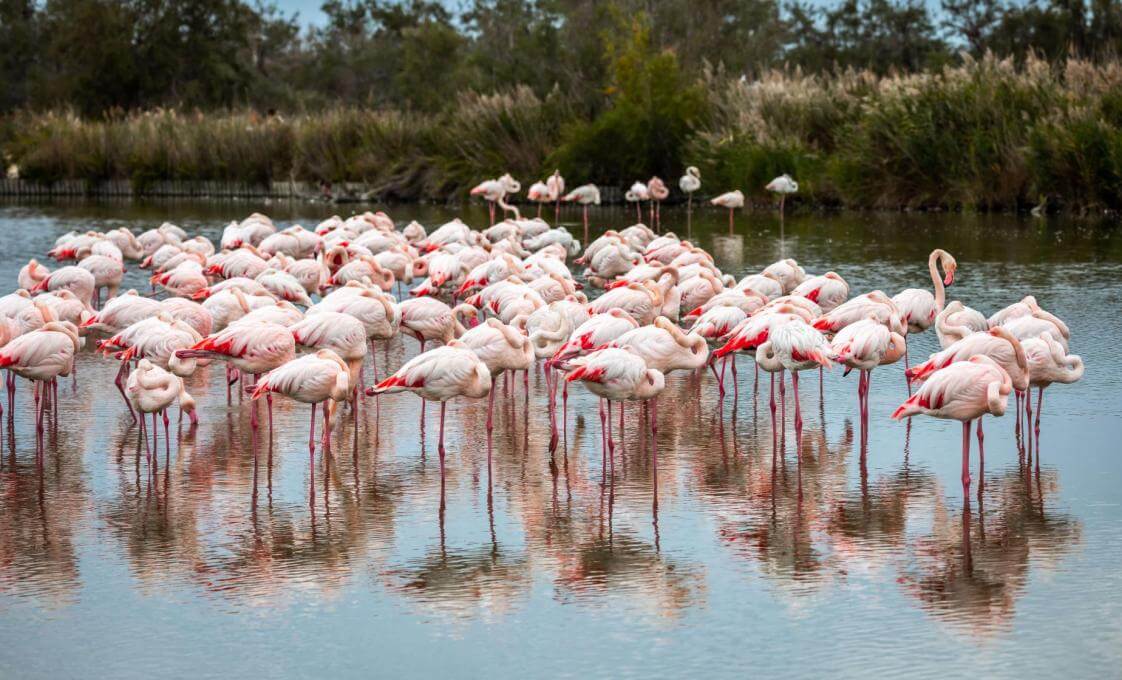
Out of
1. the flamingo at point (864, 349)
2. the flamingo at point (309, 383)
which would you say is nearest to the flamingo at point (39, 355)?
the flamingo at point (309, 383)

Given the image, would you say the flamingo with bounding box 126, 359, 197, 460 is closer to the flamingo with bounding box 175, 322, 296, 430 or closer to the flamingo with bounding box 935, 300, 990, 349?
the flamingo with bounding box 175, 322, 296, 430

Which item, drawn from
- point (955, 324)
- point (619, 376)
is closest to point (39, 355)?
point (619, 376)

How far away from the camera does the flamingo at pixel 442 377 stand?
8.22 meters

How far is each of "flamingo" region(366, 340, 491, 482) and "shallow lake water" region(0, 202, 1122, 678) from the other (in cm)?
52

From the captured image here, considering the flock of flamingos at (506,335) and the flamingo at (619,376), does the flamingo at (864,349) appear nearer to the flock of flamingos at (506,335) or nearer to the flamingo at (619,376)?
the flock of flamingos at (506,335)

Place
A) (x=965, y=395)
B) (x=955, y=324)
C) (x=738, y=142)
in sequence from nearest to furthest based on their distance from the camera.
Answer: (x=965, y=395) < (x=955, y=324) < (x=738, y=142)

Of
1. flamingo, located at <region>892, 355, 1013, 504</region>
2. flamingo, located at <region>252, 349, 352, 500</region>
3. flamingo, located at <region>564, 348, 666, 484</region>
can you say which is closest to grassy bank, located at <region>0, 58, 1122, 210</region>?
flamingo, located at <region>892, 355, 1013, 504</region>

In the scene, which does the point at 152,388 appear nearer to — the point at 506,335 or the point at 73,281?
the point at 506,335

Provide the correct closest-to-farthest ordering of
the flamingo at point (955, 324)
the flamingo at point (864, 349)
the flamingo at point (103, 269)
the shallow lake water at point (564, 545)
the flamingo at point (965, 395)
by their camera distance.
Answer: the shallow lake water at point (564, 545) → the flamingo at point (965, 395) → the flamingo at point (864, 349) → the flamingo at point (955, 324) → the flamingo at point (103, 269)

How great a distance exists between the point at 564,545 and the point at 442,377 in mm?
1417

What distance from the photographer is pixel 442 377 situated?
8.22 meters

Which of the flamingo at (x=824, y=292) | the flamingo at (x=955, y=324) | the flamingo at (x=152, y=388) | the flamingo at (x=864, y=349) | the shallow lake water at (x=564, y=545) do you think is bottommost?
the shallow lake water at (x=564, y=545)

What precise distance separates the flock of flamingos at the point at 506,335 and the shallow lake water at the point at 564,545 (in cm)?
28

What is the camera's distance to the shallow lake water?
586 cm
